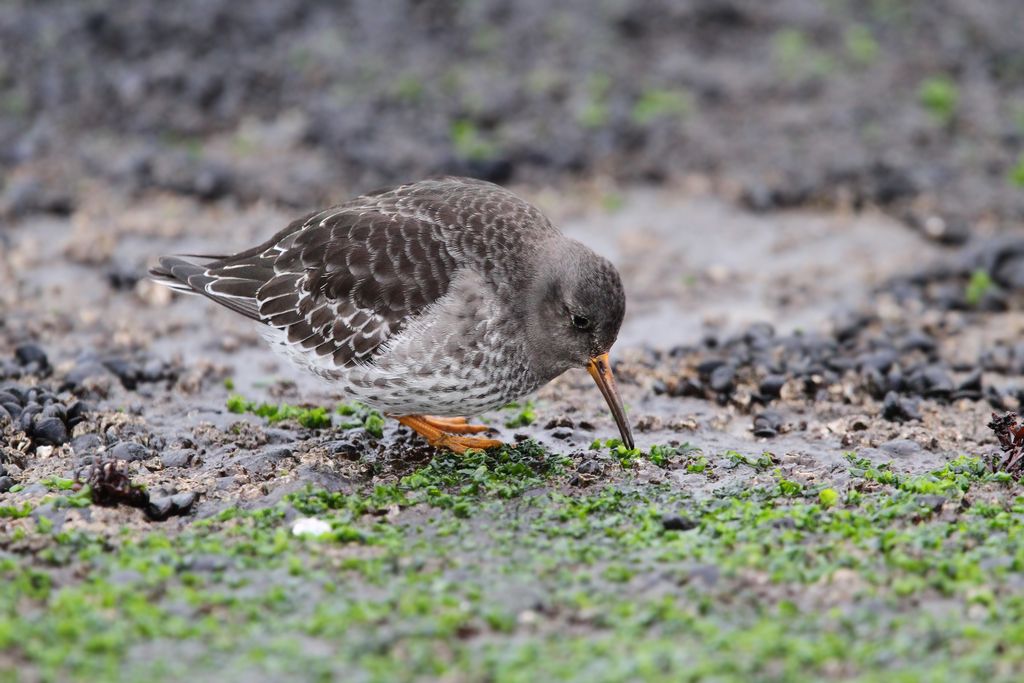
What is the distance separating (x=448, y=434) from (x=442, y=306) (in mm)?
1040

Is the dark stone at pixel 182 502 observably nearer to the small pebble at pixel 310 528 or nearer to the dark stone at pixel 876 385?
the small pebble at pixel 310 528

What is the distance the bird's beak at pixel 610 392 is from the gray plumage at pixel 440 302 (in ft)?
0.37

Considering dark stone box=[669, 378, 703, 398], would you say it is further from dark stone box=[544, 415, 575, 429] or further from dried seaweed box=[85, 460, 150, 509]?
dried seaweed box=[85, 460, 150, 509]

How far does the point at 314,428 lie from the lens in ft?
30.0

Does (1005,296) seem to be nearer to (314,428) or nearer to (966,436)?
(966,436)

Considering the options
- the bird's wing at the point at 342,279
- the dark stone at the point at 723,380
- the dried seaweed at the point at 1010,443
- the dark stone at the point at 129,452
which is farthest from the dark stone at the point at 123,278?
the dried seaweed at the point at 1010,443

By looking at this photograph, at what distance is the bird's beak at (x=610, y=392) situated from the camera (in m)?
8.48

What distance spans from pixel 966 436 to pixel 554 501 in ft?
11.4

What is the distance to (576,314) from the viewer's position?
8.43m

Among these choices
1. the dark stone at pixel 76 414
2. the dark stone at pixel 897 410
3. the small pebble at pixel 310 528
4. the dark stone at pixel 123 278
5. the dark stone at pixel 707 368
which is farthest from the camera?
the dark stone at pixel 123 278

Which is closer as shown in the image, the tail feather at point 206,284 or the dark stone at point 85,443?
the dark stone at point 85,443

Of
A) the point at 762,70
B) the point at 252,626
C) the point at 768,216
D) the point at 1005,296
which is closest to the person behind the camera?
the point at 252,626

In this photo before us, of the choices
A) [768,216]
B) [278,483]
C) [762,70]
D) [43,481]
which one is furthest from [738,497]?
[762,70]

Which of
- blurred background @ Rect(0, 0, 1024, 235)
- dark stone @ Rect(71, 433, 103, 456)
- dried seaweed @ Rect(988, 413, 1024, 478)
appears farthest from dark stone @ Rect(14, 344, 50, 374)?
dried seaweed @ Rect(988, 413, 1024, 478)
